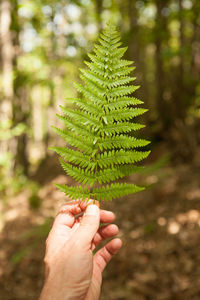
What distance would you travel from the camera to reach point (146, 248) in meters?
4.09

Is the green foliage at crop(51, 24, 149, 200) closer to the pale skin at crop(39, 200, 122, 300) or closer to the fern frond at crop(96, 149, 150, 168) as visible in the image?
the fern frond at crop(96, 149, 150, 168)

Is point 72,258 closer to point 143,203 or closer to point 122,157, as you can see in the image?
point 122,157

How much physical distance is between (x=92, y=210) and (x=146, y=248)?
299 cm

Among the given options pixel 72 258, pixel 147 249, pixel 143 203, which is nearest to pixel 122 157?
pixel 72 258

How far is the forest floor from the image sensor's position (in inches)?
134

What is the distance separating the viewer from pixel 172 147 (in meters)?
7.39

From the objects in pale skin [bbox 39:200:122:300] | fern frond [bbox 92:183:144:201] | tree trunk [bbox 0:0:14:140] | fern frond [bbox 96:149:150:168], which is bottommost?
pale skin [bbox 39:200:122:300]

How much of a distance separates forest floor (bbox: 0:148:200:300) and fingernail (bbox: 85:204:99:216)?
8.04ft

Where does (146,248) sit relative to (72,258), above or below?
below

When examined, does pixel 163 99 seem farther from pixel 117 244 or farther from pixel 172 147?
pixel 117 244

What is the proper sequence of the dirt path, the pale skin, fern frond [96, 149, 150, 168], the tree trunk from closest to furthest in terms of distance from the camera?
fern frond [96, 149, 150, 168] → the pale skin → the dirt path → the tree trunk

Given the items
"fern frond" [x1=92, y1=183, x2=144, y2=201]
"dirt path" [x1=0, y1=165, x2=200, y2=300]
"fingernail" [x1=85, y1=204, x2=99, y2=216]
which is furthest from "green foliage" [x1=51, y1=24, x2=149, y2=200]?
"dirt path" [x1=0, y1=165, x2=200, y2=300]

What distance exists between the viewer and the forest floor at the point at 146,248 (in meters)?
3.41

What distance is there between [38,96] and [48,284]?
27.2m
